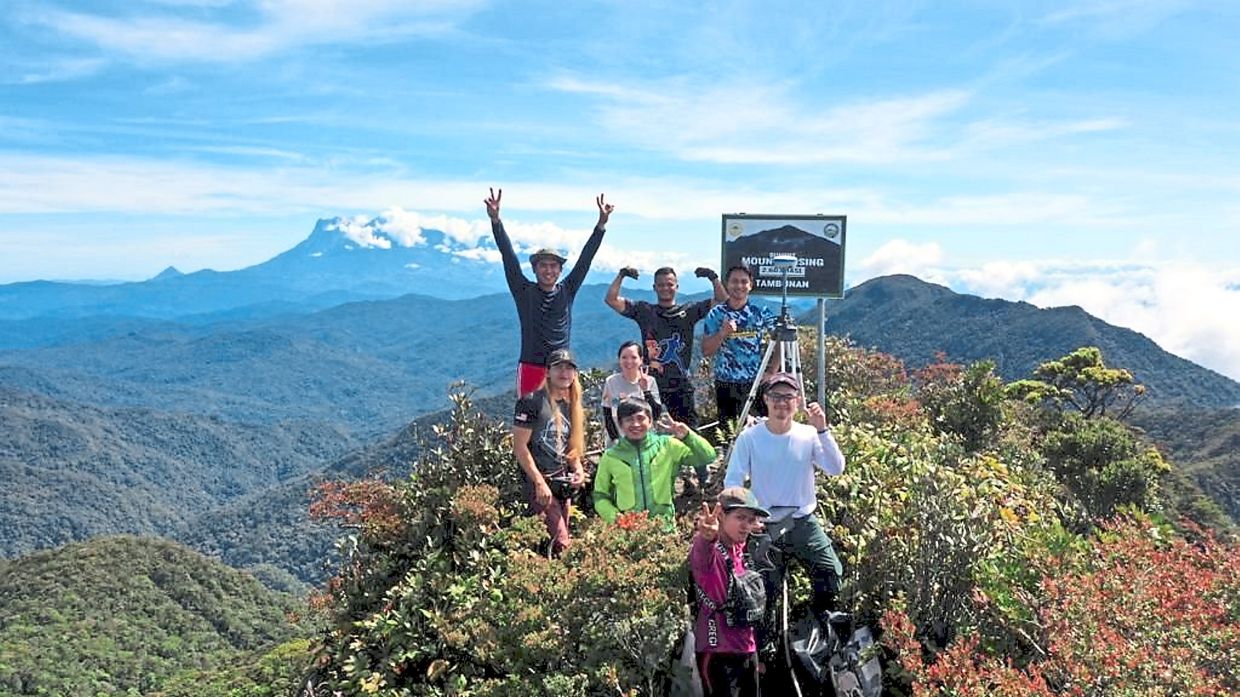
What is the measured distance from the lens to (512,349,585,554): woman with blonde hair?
5.86 meters

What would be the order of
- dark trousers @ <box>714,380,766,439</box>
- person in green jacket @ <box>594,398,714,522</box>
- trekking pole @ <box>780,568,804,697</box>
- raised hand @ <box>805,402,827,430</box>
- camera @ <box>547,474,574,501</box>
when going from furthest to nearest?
dark trousers @ <box>714,380,766,439</box>, camera @ <box>547,474,574,501</box>, person in green jacket @ <box>594,398,714,522</box>, raised hand @ <box>805,402,827,430</box>, trekking pole @ <box>780,568,804,697</box>

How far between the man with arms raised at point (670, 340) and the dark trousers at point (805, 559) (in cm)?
272

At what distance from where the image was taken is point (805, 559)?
4922mm

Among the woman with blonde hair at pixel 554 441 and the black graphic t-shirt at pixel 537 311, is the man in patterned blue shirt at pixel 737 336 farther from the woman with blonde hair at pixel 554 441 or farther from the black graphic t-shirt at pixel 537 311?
the woman with blonde hair at pixel 554 441

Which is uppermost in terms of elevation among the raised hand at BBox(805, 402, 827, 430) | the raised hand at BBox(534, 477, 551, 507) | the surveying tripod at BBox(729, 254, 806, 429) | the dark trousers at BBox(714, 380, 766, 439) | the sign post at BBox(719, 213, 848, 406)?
the sign post at BBox(719, 213, 848, 406)

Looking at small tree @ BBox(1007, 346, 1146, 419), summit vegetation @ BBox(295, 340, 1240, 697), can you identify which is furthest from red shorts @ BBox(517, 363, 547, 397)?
small tree @ BBox(1007, 346, 1146, 419)

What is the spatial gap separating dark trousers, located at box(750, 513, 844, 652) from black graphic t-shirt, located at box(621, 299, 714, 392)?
275 cm

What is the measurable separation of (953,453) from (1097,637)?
11.9ft

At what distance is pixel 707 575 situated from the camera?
4.24 m

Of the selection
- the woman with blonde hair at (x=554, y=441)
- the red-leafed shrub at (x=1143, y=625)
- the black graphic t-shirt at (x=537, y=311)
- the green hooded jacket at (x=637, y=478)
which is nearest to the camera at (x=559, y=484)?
the woman with blonde hair at (x=554, y=441)

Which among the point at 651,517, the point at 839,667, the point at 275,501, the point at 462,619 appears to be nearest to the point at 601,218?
the point at 651,517

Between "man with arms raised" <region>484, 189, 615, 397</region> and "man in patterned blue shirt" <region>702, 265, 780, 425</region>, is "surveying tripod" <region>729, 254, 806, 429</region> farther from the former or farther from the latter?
"man with arms raised" <region>484, 189, 615, 397</region>

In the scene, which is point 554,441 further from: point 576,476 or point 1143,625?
point 1143,625

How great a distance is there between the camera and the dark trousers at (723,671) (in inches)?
171
